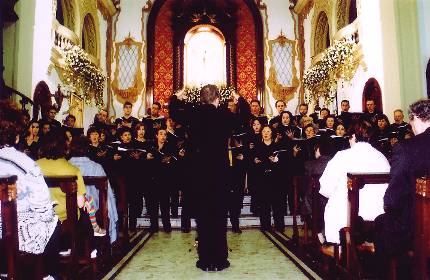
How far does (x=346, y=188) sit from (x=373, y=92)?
6123 mm

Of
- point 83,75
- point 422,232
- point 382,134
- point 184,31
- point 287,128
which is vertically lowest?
point 422,232

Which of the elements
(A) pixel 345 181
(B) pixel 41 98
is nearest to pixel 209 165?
(A) pixel 345 181

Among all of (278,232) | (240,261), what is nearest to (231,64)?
(278,232)

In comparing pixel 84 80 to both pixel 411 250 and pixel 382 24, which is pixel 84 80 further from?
pixel 411 250

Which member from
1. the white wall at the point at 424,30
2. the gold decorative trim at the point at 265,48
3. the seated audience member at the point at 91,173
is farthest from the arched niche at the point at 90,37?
the white wall at the point at 424,30

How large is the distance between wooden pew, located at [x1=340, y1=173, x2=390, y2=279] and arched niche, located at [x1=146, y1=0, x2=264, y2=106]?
35.2ft

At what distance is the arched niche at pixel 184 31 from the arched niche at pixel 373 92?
4.79 meters

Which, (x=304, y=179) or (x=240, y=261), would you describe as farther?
(x=304, y=179)

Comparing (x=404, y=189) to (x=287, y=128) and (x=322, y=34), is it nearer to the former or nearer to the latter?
(x=287, y=128)

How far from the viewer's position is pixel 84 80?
1099 centimetres

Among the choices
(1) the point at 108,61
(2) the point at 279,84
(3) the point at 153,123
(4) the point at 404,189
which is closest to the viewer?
(4) the point at 404,189

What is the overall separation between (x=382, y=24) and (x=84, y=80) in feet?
24.1

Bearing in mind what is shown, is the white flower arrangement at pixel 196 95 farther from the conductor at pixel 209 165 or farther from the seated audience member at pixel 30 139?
the conductor at pixel 209 165

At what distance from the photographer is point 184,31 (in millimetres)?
14219
